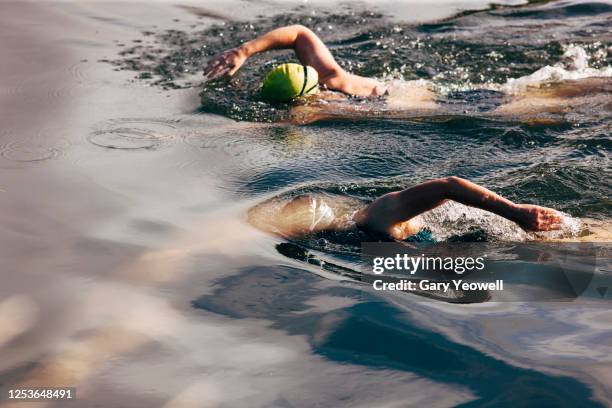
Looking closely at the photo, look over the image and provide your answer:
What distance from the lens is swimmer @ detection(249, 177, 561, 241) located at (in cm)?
479

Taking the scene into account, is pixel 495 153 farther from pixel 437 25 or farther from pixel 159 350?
pixel 437 25

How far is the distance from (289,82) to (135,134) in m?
1.42

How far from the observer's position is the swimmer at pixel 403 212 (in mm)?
4789

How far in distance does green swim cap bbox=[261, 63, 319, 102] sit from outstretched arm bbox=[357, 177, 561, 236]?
2.64m

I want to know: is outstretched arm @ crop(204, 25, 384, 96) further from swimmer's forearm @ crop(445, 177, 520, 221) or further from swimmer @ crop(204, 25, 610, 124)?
swimmer's forearm @ crop(445, 177, 520, 221)

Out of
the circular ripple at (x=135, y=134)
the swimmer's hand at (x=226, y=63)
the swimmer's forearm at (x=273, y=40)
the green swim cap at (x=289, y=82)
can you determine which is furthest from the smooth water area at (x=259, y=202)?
the swimmer's forearm at (x=273, y=40)

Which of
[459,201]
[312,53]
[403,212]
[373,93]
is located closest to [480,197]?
[459,201]

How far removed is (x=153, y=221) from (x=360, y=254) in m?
1.40

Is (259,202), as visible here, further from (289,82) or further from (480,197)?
(289,82)

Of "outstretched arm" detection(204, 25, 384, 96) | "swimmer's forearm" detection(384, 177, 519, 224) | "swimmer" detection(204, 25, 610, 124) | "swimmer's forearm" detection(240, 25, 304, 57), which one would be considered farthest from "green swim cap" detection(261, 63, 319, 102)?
"swimmer's forearm" detection(384, 177, 519, 224)

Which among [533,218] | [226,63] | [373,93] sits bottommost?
[533,218]

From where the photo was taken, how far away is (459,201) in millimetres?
4879

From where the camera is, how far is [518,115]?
757cm

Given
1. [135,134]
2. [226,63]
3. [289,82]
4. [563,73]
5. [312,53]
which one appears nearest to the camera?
[135,134]
